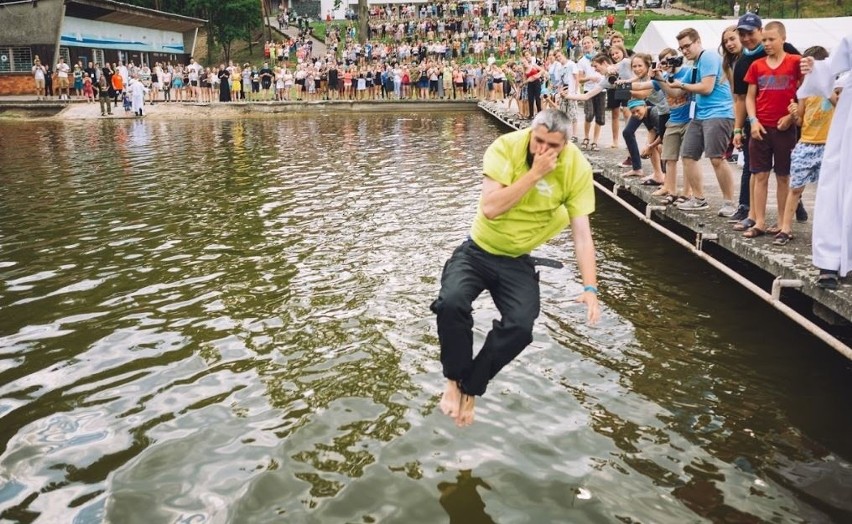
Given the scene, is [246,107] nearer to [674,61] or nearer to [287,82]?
[287,82]

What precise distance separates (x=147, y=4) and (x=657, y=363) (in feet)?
225

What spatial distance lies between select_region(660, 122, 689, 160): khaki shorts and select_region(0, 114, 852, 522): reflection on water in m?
1.28

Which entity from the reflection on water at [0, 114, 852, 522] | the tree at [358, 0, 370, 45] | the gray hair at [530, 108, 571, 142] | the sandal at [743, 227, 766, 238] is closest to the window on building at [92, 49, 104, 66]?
the tree at [358, 0, 370, 45]

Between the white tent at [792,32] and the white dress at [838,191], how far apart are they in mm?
19496

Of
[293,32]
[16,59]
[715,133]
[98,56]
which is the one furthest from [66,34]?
[715,133]

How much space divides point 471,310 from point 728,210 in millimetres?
5558

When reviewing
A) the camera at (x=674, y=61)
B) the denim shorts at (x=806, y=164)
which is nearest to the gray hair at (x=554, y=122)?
the denim shorts at (x=806, y=164)

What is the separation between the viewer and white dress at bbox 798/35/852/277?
19.4ft

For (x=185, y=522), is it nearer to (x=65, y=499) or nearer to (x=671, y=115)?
(x=65, y=499)

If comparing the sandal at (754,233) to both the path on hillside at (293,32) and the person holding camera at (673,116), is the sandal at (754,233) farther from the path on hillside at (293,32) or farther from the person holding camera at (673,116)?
the path on hillside at (293,32)

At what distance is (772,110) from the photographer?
752 cm

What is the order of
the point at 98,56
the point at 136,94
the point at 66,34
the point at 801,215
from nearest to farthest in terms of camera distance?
1. the point at 801,215
2. the point at 136,94
3. the point at 66,34
4. the point at 98,56

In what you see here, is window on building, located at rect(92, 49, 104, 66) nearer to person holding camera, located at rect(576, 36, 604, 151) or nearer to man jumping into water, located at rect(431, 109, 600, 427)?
Answer: person holding camera, located at rect(576, 36, 604, 151)

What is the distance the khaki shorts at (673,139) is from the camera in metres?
9.90
